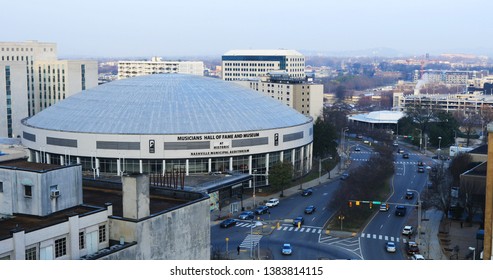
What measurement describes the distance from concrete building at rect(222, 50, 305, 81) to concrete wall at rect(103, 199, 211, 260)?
159 m

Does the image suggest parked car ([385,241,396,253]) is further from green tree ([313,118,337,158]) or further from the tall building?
the tall building

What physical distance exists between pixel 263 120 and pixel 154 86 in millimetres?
13208

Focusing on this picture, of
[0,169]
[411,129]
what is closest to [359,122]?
[411,129]

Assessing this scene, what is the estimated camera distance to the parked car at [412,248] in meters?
43.1

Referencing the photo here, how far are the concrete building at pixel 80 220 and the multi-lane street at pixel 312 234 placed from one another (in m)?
15.9

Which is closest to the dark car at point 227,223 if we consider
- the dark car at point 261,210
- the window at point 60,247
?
the dark car at point 261,210

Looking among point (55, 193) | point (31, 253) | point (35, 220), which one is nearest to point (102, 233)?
point (55, 193)

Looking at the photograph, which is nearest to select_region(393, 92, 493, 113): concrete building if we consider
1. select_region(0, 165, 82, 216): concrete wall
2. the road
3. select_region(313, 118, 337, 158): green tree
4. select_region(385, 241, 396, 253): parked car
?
select_region(313, 118, 337, 158): green tree

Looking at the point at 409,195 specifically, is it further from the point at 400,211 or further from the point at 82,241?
the point at 82,241

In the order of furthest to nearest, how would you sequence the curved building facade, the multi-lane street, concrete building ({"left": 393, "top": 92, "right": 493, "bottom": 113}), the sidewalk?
concrete building ({"left": 393, "top": 92, "right": 493, "bottom": 113})
the curved building facade
the multi-lane street
the sidewalk

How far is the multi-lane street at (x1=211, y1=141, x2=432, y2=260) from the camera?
142 feet

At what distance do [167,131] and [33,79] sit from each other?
62516 millimetres

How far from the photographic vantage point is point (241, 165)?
2562 inches

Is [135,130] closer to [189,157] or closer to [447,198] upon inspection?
[189,157]
